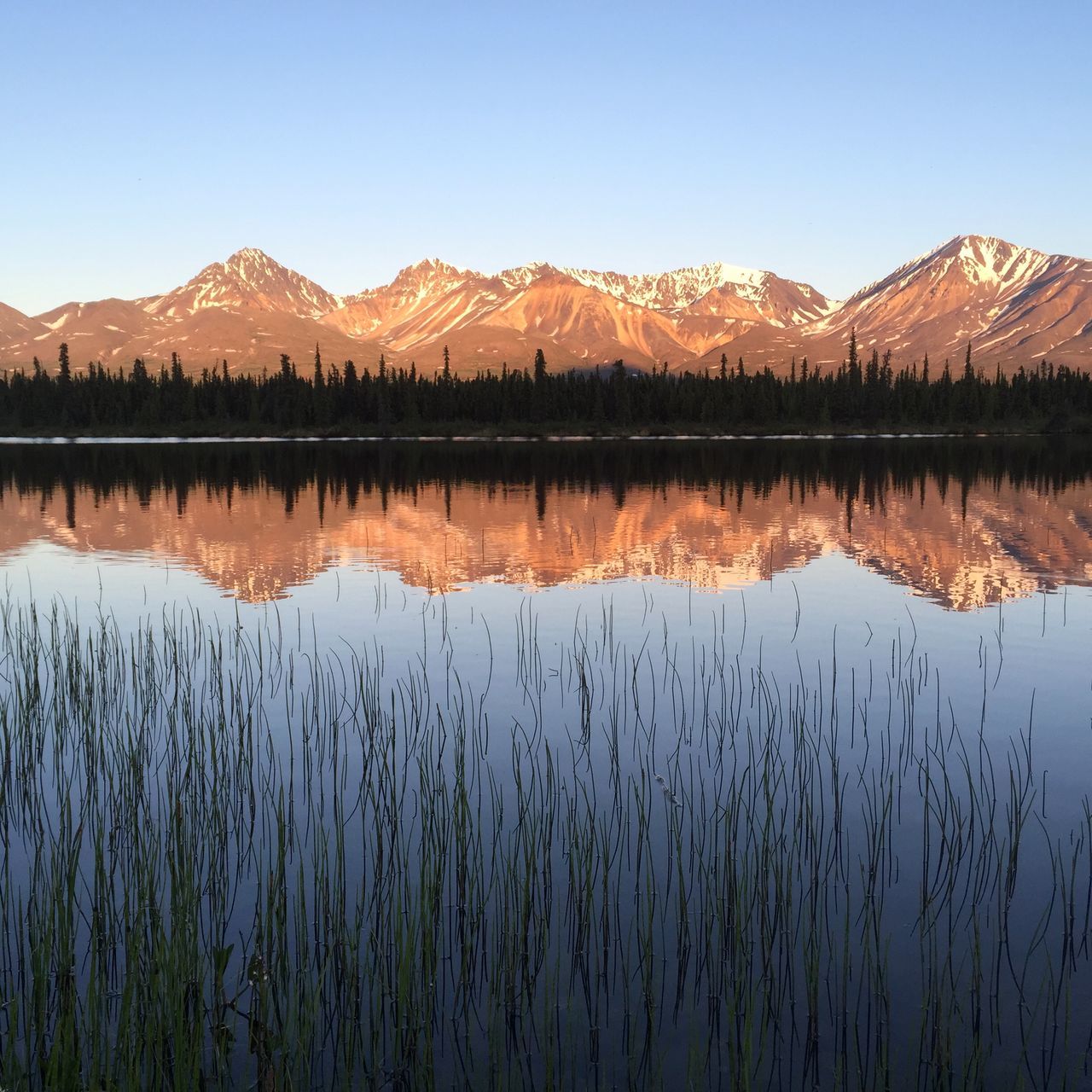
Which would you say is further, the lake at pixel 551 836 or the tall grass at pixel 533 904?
the lake at pixel 551 836

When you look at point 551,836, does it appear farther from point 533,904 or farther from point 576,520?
point 576,520

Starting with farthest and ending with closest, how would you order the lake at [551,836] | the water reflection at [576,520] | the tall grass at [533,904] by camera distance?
the water reflection at [576,520], the lake at [551,836], the tall grass at [533,904]

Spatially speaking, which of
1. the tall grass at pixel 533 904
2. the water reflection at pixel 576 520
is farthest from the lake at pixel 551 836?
the water reflection at pixel 576 520

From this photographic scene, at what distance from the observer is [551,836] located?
35.9 feet

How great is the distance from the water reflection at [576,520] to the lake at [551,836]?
9.76ft

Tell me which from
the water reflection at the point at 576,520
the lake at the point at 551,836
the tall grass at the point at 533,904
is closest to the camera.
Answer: the tall grass at the point at 533,904

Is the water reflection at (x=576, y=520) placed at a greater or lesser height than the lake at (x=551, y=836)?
greater

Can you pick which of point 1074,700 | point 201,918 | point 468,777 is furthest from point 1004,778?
point 201,918

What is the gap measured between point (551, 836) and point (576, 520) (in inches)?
1531

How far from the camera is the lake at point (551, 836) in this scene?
315 inches

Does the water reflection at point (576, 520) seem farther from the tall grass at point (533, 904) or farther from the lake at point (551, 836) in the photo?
the tall grass at point (533, 904)

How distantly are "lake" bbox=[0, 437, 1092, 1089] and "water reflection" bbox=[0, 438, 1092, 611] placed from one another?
2.97 m

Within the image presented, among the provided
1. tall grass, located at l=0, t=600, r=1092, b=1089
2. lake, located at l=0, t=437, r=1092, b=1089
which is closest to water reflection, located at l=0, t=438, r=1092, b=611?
lake, located at l=0, t=437, r=1092, b=1089

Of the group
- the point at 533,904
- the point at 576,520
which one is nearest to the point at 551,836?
the point at 533,904
